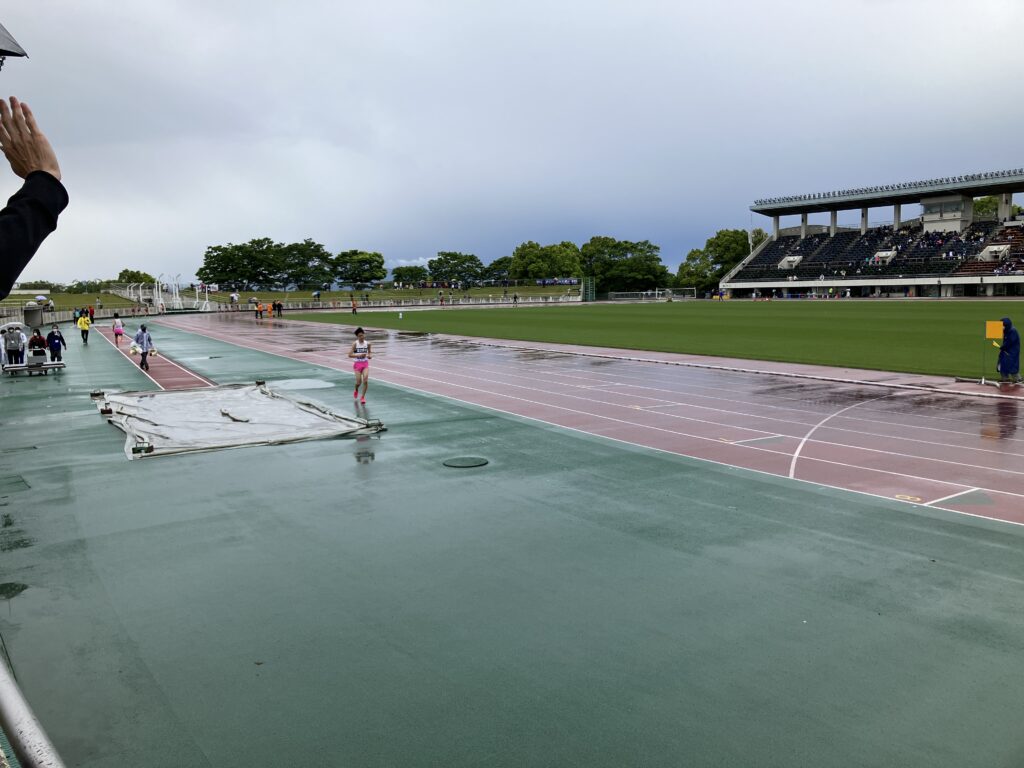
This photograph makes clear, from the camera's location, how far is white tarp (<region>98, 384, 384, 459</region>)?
12.9 metres

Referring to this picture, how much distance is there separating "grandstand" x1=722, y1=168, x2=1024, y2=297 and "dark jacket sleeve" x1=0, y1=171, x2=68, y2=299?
89.8m

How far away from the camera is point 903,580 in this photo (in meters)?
6.56

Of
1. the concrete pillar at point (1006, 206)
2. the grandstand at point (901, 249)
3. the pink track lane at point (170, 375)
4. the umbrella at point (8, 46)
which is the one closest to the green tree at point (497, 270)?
the grandstand at point (901, 249)

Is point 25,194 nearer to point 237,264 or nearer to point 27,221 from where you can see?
point 27,221

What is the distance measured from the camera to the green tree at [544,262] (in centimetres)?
13900

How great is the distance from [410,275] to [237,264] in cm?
3489

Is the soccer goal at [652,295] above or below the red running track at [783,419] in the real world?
above

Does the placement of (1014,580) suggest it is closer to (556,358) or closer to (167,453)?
(167,453)

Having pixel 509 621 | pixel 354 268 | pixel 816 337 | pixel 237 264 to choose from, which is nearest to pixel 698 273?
pixel 354 268

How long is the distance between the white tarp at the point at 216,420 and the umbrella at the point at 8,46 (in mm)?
10417

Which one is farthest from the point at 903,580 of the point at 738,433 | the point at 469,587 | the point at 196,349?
the point at 196,349

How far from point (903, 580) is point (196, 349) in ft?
109

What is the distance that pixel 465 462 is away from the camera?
11234 mm

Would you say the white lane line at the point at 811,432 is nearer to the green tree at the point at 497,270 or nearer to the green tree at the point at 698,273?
the green tree at the point at 698,273
